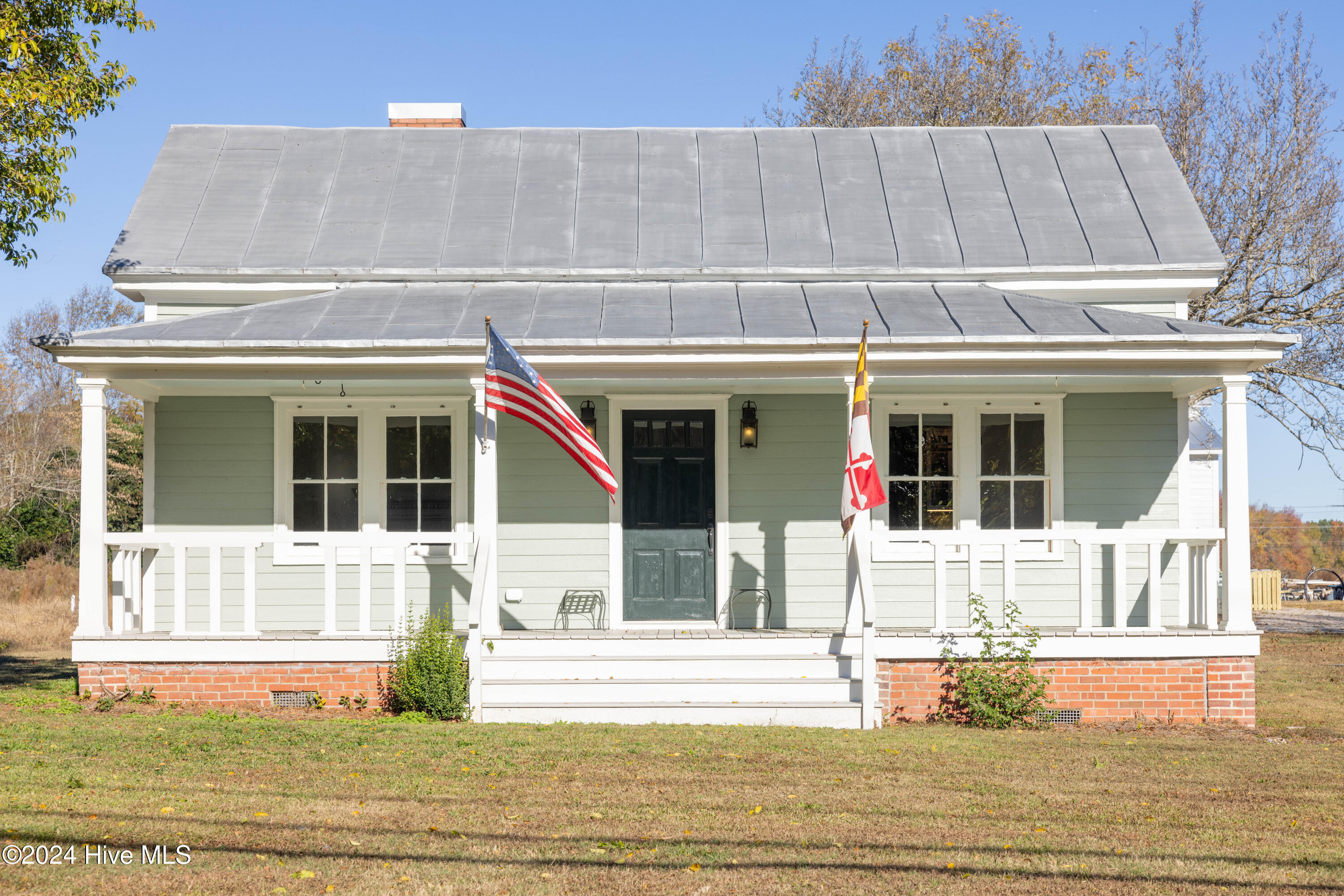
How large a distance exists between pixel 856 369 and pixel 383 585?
486 cm

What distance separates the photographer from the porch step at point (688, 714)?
8.95 metres

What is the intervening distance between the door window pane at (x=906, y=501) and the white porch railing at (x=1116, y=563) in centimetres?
62

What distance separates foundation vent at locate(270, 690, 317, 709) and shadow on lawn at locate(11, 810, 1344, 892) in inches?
149

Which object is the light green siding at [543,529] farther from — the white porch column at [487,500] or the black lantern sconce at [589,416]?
the white porch column at [487,500]

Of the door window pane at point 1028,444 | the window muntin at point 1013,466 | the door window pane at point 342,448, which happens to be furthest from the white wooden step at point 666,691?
the door window pane at point 1028,444

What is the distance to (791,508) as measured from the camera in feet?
35.5

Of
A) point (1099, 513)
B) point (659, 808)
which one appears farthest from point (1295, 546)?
point (659, 808)

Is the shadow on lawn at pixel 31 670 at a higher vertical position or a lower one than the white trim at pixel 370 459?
lower

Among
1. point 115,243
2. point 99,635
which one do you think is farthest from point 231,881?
point 115,243

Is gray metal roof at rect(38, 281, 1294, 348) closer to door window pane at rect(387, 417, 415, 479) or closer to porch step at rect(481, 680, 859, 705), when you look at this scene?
door window pane at rect(387, 417, 415, 479)

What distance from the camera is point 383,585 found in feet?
35.1

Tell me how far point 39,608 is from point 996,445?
17.3m

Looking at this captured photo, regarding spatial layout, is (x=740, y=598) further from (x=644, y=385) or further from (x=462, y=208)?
(x=462, y=208)

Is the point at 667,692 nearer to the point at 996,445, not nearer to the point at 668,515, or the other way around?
the point at 668,515
